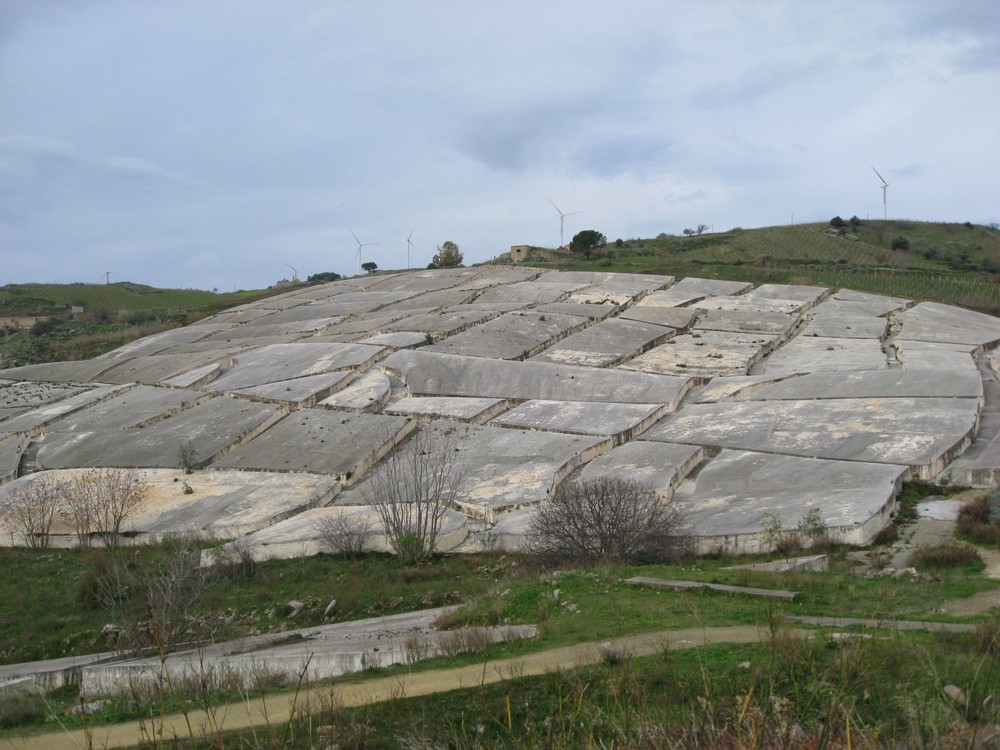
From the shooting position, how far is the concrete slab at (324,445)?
22.5 m

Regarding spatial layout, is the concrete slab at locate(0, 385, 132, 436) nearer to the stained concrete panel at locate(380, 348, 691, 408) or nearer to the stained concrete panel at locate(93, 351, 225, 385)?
the stained concrete panel at locate(93, 351, 225, 385)

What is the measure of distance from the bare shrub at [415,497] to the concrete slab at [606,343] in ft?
30.9

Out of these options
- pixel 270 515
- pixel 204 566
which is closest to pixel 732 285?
pixel 270 515

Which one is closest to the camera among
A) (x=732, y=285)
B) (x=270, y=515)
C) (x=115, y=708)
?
(x=115, y=708)

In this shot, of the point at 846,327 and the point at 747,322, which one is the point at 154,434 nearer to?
the point at 747,322

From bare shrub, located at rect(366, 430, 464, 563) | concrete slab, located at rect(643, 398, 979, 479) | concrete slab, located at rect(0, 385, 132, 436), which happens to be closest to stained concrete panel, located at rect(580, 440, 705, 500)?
concrete slab, located at rect(643, 398, 979, 479)

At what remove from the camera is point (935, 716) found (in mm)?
4441

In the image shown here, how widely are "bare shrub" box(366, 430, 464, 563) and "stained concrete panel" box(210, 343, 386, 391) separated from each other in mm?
9040

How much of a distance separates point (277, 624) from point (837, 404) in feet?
45.5

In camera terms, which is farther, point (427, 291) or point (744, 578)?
point (427, 291)

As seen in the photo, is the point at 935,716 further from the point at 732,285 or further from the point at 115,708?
the point at 732,285

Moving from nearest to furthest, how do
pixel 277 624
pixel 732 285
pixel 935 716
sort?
pixel 935 716, pixel 277 624, pixel 732 285

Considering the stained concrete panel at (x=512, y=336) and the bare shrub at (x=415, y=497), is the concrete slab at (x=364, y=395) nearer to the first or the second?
the stained concrete panel at (x=512, y=336)

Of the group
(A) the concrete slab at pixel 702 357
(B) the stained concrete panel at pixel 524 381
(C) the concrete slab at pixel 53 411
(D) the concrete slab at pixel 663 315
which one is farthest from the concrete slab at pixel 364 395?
(D) the concrete slab at pixel 663 315
